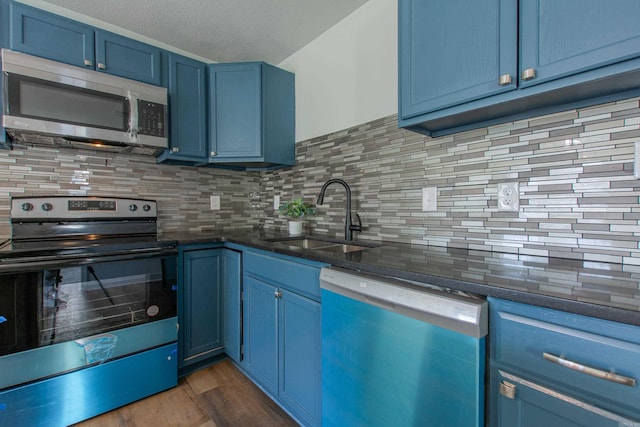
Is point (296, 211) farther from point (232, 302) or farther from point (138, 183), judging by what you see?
point (138, 183)

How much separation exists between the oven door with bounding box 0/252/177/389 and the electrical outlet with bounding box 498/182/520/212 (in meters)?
1.87

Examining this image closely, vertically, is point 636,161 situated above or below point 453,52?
below

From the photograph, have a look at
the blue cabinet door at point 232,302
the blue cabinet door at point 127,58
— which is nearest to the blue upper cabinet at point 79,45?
the blue cabinet door at point 127,58

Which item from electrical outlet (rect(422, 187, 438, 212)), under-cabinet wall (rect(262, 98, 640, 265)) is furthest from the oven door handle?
electrical outlet (rect(422, 187, 438, 212))

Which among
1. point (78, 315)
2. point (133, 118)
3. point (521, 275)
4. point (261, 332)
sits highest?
point (133, 118)

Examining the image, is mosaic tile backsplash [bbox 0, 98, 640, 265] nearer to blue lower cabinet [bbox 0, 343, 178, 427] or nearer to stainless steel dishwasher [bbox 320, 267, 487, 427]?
stainless steel dishwasher [bbox 320, 267, 487, 427]

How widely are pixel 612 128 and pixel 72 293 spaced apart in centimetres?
253

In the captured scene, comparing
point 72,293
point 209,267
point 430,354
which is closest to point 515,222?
point 430,354

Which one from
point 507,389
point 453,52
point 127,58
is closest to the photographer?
point 507,389

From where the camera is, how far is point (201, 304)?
1.99m

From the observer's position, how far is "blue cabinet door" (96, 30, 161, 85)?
181 centimetres

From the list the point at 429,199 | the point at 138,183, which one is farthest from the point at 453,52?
the point at 138,183

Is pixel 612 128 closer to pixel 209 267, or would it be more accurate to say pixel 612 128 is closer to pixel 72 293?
pixel 209 267

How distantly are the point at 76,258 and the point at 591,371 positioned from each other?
206 centimetres
